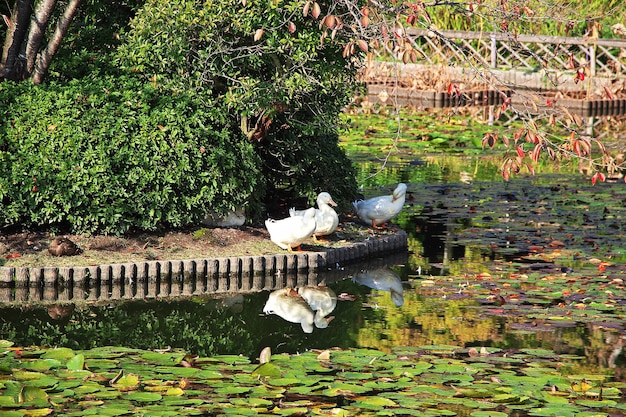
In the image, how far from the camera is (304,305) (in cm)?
970

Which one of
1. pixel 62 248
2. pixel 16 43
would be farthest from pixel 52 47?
pixel 62 248

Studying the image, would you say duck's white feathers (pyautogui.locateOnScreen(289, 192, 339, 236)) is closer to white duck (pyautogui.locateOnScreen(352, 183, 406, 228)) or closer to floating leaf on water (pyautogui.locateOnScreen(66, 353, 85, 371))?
white duck (pyautogui.locateOnScreen(352, 183, 406, 228))

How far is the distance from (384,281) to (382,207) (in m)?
1.62

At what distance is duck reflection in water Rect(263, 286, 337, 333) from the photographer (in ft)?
30.1

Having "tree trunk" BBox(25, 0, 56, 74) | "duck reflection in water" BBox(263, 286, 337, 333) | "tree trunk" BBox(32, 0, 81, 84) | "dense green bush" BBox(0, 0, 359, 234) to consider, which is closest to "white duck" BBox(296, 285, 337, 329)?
"duck reflection in water" BBox(263, 286, 337, 333)

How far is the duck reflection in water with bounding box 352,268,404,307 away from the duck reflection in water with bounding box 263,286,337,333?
0.49m

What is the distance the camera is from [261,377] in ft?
23.7

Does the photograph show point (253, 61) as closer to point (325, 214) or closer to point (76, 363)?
point (325, 214)

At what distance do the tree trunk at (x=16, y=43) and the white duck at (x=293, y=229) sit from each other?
10.3 feet

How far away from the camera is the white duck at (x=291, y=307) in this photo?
30.1 feet

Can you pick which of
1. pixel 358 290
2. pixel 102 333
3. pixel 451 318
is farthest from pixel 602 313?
pixel 102 333

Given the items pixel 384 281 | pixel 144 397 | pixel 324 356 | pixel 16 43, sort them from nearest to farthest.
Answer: pixel 144 397 → pixel 324 356 → pixel 384 281 → pixel 16 43

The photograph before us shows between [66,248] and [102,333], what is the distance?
2.00m

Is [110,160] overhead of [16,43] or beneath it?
beneath
